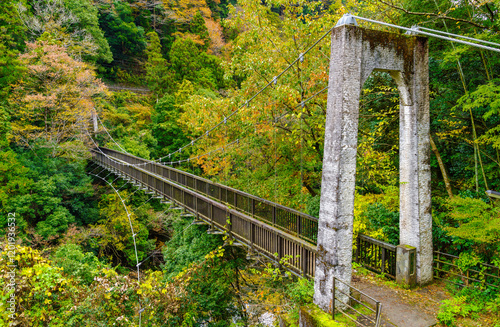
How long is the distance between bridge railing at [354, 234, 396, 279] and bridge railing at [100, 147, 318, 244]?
32.7 inches

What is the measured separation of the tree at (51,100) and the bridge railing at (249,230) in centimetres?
673

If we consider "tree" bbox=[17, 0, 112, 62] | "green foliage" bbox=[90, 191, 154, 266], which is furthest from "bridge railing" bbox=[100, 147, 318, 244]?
"tree" bbox=[17, 0, 112, 62]

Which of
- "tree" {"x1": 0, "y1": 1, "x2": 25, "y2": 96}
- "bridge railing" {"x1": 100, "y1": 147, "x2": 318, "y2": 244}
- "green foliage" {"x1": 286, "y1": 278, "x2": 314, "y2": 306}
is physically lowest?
"green foliage" {"x1": 286, "y1": 278, "x2": 314, "y2": 306}

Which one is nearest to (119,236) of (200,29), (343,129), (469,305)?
(343,129)

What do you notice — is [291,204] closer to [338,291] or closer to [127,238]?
[338,291]

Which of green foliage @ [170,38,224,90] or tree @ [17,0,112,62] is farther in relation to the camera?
green foliage @ [170,38,224,90]

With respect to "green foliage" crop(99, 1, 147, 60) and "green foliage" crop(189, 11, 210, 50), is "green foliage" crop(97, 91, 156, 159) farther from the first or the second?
"green foliage" crop(189, 11, 210, 50)

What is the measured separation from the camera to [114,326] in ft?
19.8

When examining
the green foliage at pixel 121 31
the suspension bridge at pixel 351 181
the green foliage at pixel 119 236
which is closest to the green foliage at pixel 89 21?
the green foliage at pixel 121 31

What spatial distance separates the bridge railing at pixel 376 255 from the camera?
4.90m

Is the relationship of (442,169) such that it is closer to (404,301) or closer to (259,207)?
(404,301)

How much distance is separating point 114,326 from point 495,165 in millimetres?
7863

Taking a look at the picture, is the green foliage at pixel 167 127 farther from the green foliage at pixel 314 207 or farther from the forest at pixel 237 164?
the green foliage at pixel 314 207

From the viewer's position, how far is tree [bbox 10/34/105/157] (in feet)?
44.9
